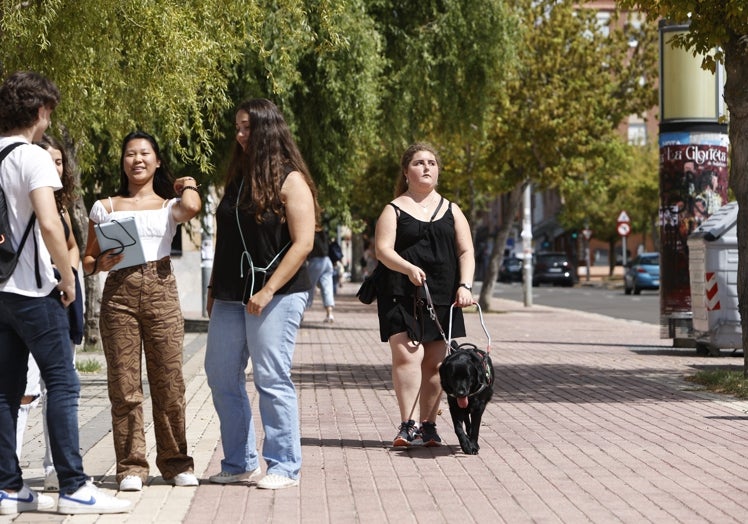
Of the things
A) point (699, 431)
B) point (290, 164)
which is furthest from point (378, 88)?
point (290, 164)

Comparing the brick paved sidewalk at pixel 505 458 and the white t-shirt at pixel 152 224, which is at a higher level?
the white t-shirt at pixel 152 224

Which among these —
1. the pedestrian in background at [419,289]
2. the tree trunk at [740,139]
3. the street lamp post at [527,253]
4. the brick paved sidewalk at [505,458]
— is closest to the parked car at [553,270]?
the street lamp post at [527,253]

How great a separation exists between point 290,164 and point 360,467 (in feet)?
5.83

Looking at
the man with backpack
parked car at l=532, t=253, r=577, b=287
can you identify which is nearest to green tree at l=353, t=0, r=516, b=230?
the man with backpack

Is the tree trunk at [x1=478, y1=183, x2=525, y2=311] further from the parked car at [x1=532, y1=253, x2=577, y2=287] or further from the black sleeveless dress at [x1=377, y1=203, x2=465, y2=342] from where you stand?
the parked car at [x1=532, y1=253, x2=577, y2=287]

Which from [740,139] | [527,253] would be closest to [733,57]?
[740,139]

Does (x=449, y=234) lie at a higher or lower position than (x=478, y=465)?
higher

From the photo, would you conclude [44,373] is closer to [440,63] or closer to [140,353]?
[140,353]

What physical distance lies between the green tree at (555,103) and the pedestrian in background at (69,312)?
24364mm

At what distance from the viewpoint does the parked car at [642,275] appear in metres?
46.2

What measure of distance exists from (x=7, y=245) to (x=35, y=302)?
0.27m

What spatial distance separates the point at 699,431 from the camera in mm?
9016

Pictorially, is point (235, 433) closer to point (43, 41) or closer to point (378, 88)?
point (43, 41)

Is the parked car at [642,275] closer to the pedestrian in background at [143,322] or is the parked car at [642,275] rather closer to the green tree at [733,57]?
the green tree at [733,57]
